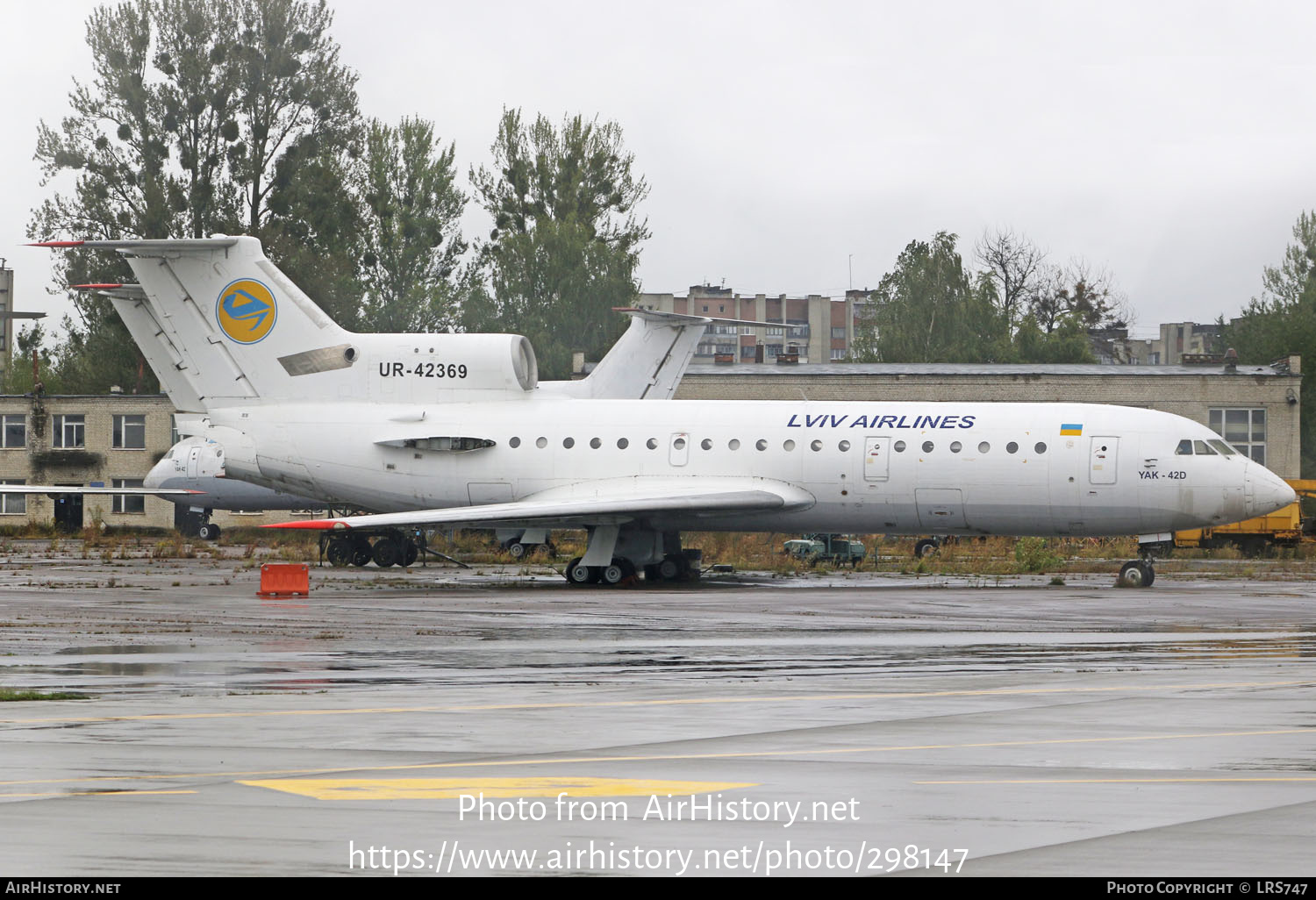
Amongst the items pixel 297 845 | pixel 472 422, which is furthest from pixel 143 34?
pixel 297 845

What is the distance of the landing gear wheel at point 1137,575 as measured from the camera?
99.9 feet

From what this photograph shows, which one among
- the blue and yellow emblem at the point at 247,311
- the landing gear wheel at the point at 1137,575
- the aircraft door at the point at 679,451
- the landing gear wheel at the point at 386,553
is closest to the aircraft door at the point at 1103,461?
the landing gear wheel at the point at 1137,575

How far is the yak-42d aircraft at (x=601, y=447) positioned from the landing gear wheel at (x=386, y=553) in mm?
4711

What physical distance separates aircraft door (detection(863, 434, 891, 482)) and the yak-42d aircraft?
0.03 meters

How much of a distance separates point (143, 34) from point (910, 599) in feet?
181

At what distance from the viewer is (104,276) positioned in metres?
70.0

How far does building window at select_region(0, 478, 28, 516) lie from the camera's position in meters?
69.1

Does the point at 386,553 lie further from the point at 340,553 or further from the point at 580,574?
the point at 580,574

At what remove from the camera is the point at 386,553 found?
40.2 metres

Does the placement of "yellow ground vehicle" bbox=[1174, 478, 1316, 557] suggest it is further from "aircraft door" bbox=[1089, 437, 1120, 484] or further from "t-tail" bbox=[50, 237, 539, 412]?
"t-tail" bbox=[50, 237, 539, 412]

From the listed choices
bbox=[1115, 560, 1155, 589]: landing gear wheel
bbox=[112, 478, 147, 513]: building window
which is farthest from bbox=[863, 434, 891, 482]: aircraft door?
bbox=[112, 478, 147, 513]: building window

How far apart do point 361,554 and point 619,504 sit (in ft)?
39.1

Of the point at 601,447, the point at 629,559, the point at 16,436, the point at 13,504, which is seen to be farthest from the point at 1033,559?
the point at 13,504
